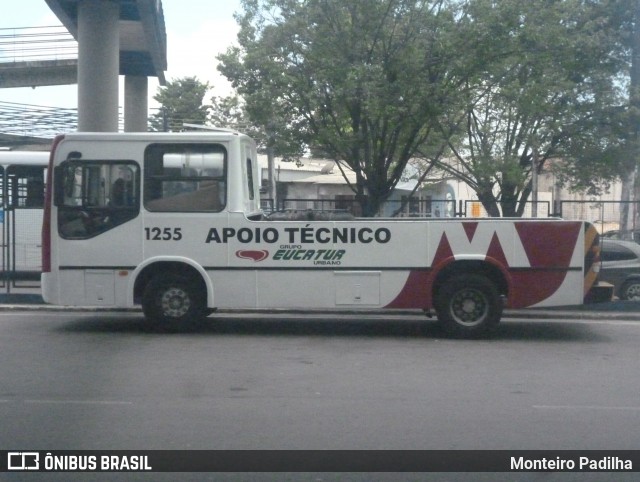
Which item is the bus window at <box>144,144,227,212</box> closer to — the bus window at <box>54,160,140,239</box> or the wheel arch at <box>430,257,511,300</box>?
the bus window at <box>54,160,140,239</box>

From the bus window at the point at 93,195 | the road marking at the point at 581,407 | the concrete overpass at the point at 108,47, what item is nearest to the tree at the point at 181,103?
the concrete overpass at the point at 108,47

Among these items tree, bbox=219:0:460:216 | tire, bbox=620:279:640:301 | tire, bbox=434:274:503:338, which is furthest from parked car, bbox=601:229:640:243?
tire, bbox=434:274:503:338

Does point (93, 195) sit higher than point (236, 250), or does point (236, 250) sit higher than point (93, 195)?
point (93, 195)

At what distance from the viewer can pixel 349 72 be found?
17.8m

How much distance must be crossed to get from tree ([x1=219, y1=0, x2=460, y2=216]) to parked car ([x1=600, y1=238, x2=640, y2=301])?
4.74 meters

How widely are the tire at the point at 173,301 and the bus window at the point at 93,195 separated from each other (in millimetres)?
1106

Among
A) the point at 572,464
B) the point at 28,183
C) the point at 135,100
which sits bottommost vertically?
the point at 572,464

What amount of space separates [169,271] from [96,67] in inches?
373

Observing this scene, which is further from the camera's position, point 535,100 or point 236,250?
point 535,100

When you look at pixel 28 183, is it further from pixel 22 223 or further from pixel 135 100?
pixel 135 100

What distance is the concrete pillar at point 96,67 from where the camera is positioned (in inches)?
797

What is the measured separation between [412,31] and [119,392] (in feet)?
39.7

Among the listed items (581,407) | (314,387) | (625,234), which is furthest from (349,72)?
(581,407)

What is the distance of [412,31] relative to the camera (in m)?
18.4
